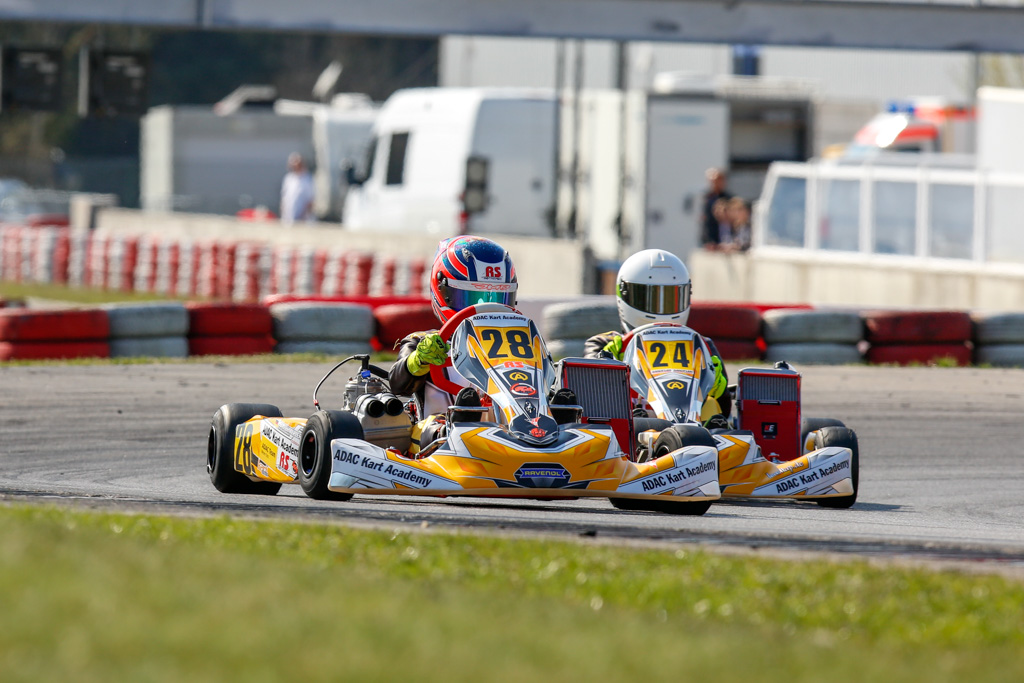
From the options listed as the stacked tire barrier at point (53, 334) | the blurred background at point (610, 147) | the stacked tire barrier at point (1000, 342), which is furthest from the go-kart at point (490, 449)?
the blurred background at point (610, 147)

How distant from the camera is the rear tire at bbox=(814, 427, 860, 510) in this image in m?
7.92

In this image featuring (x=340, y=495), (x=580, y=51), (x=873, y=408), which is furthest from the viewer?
(x=580, y=51)

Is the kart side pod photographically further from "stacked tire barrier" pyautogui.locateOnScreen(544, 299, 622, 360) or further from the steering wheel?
"stacked tire barrier" pyautogui.locateOnScreen(544, 299, 622, 360)

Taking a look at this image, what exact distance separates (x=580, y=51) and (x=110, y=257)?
7.74 meters

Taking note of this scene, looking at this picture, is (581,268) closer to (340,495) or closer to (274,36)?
(340,495)

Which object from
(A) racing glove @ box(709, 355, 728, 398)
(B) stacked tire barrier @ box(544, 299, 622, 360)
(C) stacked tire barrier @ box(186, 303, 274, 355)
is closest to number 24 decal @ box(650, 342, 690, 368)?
(A) racing glove @ box(709, 355, 728, 398)

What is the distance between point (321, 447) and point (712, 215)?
1488 cm

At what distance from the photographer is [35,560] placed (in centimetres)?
445

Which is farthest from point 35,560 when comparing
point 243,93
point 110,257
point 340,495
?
point 243,93

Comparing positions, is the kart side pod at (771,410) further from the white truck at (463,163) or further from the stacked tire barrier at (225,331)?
the white truck at (463,163)

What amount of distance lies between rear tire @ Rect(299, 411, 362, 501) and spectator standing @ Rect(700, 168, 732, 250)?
14.1 metres

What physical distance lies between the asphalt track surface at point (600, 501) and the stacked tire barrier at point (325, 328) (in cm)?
81

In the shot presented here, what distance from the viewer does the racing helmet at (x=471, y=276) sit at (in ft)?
25.5

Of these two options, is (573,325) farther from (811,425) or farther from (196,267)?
(196,267)
